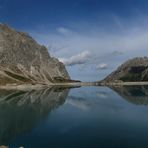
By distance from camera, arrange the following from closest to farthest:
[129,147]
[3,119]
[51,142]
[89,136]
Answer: [129,147], [51,142], [89,136], [3,119]

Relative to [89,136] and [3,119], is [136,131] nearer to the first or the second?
[89,136]

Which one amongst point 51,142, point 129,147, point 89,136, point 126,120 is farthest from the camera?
point 126,120

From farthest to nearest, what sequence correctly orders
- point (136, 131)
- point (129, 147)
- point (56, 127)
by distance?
point (56, 127) → point (136, 131) → point (129, 147)

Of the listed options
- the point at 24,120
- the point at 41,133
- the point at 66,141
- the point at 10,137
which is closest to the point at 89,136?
the point at 66,141

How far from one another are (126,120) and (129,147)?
31994mm

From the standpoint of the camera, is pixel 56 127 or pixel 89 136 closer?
pixel 89 136

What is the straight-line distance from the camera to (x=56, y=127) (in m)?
74.8

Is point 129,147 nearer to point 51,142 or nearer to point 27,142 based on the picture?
point 51,142

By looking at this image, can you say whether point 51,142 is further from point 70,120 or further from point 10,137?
point 70,120

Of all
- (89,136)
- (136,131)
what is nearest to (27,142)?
(89,136)

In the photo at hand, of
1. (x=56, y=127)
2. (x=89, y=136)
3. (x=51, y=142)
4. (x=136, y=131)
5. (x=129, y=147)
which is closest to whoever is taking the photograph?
(x=129, y=147)

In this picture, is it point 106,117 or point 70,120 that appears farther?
point 106,117

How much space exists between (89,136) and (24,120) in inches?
1247

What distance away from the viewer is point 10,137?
63.7m
